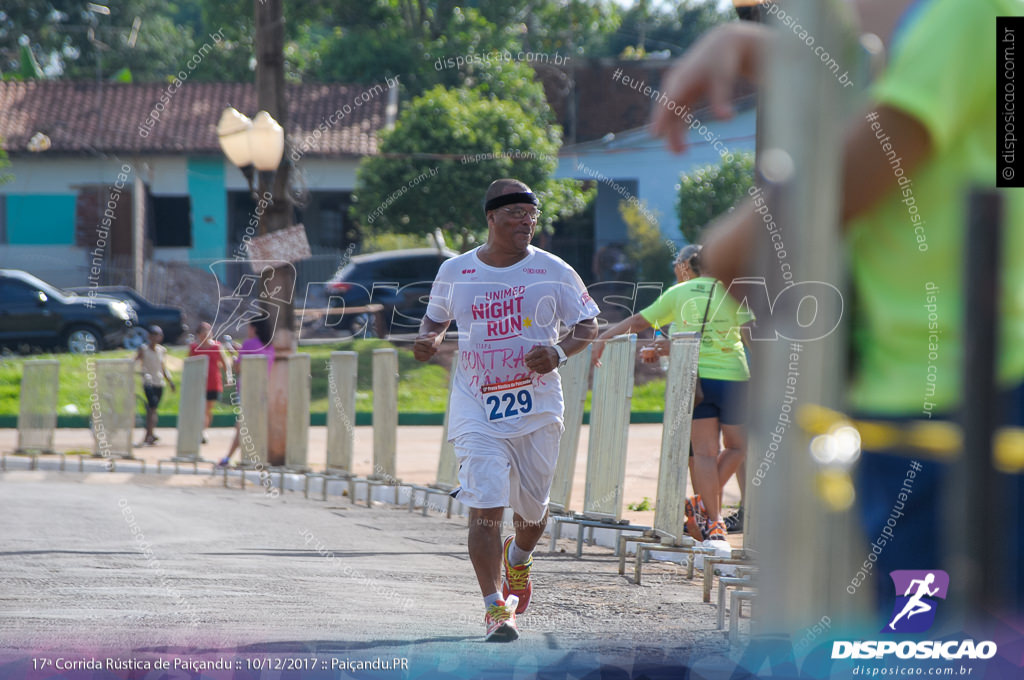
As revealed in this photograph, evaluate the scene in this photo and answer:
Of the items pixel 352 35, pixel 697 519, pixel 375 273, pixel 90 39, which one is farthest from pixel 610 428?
pixel 90 39

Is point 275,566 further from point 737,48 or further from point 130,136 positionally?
point 130,136

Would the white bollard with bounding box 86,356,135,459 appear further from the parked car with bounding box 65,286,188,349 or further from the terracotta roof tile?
the terracotta roof tile

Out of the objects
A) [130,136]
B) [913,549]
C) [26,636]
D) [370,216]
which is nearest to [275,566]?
[26,636]

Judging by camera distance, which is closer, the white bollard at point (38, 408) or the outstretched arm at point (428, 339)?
the outstretched arm at point (428, 339)

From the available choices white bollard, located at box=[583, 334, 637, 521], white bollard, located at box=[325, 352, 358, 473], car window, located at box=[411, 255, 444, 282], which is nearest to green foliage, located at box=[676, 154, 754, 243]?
car window, located at box=[411, 255, 444, 282]

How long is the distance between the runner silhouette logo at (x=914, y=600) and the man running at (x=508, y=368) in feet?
11.6

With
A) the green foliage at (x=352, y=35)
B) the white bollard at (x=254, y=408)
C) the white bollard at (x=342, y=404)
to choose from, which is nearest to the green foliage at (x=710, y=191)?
the green foliage at (x=352, y=35)

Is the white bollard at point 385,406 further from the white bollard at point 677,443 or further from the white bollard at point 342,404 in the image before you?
the white bollard at point 677,443

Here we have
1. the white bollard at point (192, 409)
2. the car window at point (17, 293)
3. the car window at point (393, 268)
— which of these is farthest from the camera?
the car window at point (393, 268)

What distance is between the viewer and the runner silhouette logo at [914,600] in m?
1.83

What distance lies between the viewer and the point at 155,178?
116ft

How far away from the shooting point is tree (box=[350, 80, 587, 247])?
2948 cm

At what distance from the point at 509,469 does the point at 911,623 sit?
3699 millimetres

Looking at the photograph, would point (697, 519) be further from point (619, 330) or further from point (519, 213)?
point (519, 213)
